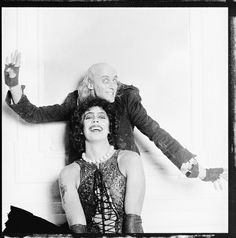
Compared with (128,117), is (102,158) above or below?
below

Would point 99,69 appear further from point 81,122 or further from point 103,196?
point 103,196

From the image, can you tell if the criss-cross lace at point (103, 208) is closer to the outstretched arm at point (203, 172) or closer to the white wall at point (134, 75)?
the white wall at point (134, 75)

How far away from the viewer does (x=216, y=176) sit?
1.68 m

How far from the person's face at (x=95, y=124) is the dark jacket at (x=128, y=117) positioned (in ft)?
0.17

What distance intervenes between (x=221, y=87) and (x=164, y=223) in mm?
451

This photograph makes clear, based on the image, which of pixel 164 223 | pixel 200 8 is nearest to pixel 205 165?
pixel 164 223

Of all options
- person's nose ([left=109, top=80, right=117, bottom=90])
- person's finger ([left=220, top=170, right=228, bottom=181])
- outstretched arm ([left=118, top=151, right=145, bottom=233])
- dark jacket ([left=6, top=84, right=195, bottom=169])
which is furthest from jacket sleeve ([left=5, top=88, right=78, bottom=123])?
person's finger ([left=220, top=170, right=228, bottom=181])

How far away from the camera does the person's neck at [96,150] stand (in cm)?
165

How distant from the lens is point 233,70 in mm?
1693

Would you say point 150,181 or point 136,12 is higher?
point 136,12

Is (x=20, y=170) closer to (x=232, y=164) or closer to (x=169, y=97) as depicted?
(x=169, y=97)

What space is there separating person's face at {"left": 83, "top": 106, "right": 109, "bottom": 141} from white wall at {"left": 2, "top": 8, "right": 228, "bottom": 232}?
100 mm

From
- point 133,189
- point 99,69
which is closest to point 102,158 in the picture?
point 133,189

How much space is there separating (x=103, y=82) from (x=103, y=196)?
34 cm
